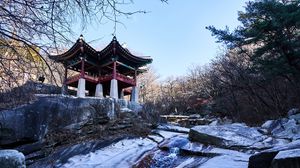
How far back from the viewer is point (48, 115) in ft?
34.4

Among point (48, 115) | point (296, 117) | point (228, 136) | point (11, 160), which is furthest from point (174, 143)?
point (48, 115)

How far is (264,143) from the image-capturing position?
7270 millimetres

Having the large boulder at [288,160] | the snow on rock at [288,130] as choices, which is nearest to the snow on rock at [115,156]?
the snow on rock at [288,130]

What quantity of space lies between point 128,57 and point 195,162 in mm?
14198

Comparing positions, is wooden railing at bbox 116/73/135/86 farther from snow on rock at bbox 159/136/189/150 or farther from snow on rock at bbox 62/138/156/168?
snow on rock at bbox 159/136/189/150

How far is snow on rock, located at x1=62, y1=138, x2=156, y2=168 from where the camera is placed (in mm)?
7590

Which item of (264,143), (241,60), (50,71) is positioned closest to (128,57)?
(241,60)

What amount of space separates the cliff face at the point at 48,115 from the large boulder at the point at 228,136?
4387mm

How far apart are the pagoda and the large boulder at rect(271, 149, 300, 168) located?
1526 centimetres

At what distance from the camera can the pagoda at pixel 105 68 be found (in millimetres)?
19125

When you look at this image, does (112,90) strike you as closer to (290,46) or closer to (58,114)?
(58,114)

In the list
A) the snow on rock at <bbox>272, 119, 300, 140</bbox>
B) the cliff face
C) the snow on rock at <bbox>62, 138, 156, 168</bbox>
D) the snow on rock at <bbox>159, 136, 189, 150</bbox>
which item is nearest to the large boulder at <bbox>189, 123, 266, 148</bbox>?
the snow on rock at <bbox>159, 136, 189, 150</bbox>

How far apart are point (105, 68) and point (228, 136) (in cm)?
1511

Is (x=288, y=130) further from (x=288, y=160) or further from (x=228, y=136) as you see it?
(x=288, y=160)
